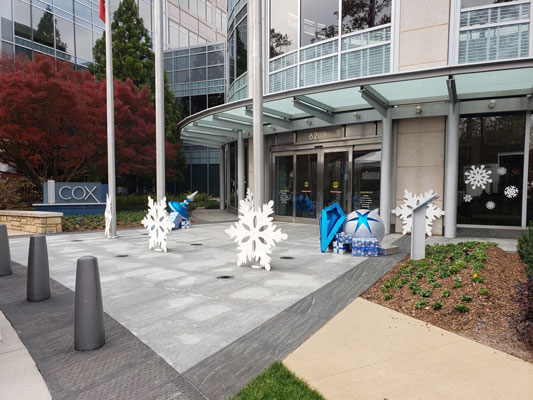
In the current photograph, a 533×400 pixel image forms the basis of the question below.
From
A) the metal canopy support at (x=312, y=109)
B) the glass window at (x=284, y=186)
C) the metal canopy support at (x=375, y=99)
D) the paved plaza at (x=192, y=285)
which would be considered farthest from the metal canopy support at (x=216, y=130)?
the metal canopy support at (x=375, y=99)

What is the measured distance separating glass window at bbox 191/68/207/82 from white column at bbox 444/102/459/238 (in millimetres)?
26705

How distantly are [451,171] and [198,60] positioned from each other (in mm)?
28690

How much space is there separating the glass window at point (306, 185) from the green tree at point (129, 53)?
1198 cm

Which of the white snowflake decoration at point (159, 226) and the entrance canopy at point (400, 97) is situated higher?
the entrance canopy at point (400, 97)

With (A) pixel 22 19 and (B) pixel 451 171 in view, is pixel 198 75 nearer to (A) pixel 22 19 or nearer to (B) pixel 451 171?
(A) pixel 22 19

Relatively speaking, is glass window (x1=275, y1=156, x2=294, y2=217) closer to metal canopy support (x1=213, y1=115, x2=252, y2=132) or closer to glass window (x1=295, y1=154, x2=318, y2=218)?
glass window (x1=295, y1=154, x2=318, y2=218)

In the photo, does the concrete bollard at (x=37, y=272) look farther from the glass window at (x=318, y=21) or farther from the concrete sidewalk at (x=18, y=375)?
the glass window at (x=318, y=21)

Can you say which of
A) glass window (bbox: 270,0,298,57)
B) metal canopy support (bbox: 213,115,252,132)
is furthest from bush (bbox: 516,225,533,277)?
metal canopy support (bbox: 213,115,252,132)

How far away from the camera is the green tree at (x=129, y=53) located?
24.1 meters

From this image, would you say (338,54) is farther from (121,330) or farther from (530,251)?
(121,330)

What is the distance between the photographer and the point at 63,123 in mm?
15820

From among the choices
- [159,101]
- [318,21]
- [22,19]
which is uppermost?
[22,19]

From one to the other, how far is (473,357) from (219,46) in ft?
110

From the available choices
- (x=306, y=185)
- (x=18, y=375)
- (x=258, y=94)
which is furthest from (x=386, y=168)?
(x=18, y=375)
